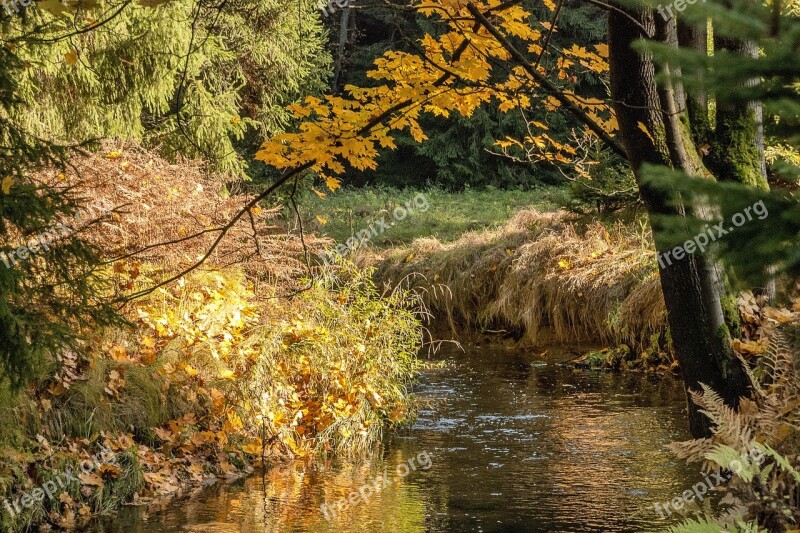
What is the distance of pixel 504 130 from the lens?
25.3m

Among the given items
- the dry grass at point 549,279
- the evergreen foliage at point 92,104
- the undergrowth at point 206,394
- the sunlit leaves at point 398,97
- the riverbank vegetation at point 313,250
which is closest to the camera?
the riverbank vegetation at point 313,250

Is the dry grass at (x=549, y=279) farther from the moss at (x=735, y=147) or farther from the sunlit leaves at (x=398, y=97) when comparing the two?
the sunlit leaves at (x=398, y=97)

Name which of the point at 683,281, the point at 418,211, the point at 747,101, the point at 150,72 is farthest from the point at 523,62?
the point at 418,211

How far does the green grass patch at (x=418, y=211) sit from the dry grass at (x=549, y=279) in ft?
7.11

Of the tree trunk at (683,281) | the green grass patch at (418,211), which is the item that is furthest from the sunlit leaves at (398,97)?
the green grass patch at (418,211)

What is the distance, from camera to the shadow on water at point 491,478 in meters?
5.54

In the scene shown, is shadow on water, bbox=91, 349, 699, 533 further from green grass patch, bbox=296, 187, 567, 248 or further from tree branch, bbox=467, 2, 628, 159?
green grass patch, bbox=296, 187, 567, 248

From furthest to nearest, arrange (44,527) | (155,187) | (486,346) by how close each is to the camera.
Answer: (486,346)
(155,187)
(44,527)

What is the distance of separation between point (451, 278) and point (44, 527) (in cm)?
893

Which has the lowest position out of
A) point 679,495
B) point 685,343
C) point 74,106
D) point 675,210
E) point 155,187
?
point 679,495

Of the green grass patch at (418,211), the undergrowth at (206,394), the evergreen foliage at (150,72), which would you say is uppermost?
the evergreen foliage at (150,72)

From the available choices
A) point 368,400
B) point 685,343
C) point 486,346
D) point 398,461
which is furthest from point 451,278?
point 685,343

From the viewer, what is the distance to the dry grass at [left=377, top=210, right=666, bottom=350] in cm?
1095

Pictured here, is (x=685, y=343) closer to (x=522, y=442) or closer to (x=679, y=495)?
(x=679, y=495)
